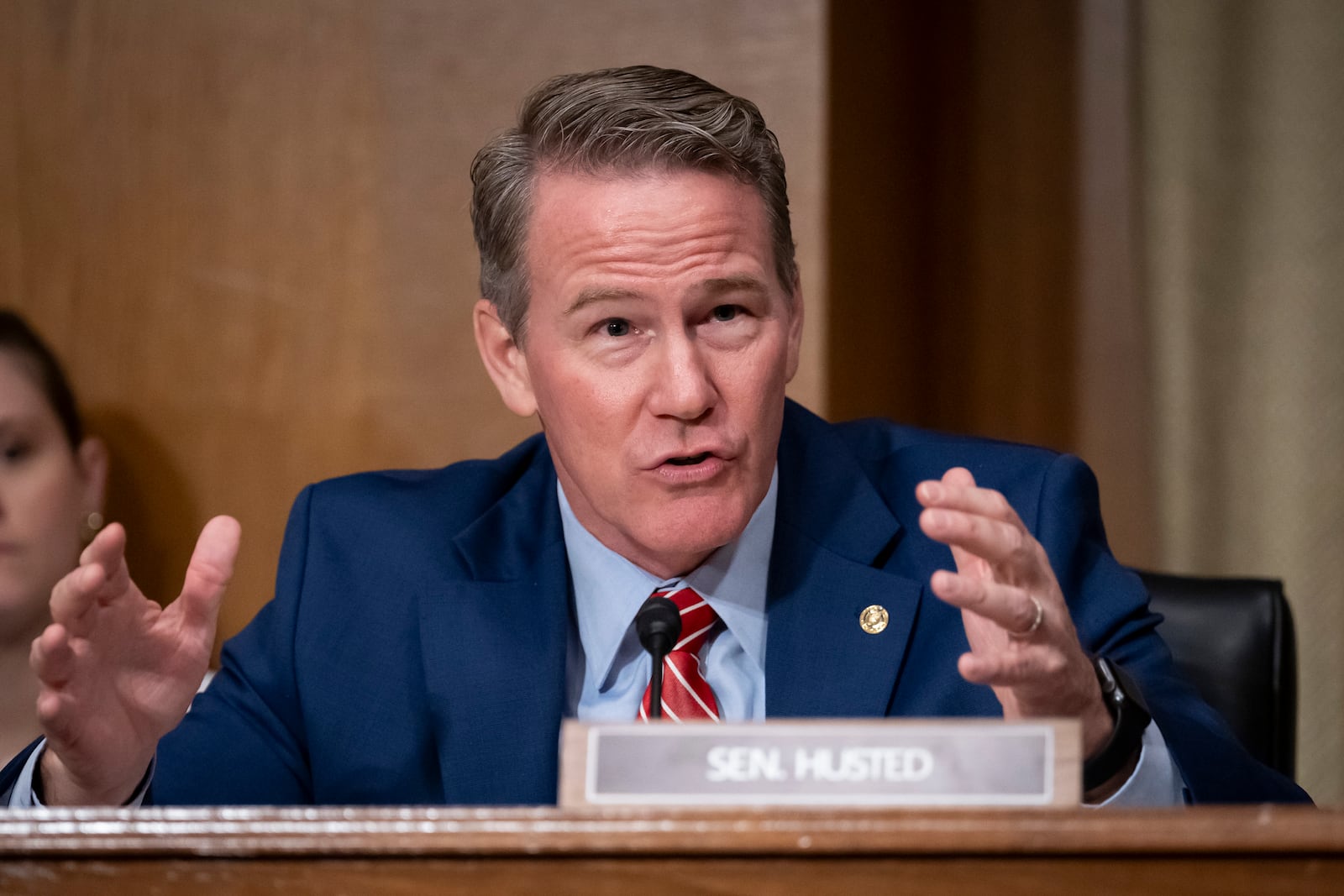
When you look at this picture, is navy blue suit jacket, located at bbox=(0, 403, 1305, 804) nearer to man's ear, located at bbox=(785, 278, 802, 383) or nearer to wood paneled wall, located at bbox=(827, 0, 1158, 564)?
man's ear, located at bbox=(785, 278, 802, 383)

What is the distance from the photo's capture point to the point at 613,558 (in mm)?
1652

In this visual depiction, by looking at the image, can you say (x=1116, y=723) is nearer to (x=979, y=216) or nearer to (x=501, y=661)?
(x=501, y=661)

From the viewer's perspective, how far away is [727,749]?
86 cm

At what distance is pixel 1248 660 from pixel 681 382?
2.89ft

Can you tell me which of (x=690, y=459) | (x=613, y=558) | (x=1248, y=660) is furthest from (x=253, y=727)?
(x=1248, y=660)

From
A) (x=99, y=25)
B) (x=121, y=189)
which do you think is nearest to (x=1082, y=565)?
(x=121, y=189)

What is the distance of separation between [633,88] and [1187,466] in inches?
65.6

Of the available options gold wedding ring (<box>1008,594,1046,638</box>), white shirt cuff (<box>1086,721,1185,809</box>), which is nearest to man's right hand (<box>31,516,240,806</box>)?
gold wedding ring (<box>1008,594,1046,638</box>)

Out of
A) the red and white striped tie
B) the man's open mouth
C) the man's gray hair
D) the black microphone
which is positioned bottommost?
the red and white striped tie

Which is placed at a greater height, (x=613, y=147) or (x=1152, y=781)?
(x=613, y=147)

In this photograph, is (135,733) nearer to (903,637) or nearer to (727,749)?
(727,749)

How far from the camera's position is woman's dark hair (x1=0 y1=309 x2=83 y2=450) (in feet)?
8.03

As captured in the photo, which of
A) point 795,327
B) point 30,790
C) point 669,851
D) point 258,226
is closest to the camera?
point 669,851

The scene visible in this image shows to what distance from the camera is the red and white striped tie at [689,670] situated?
1.48 metres
